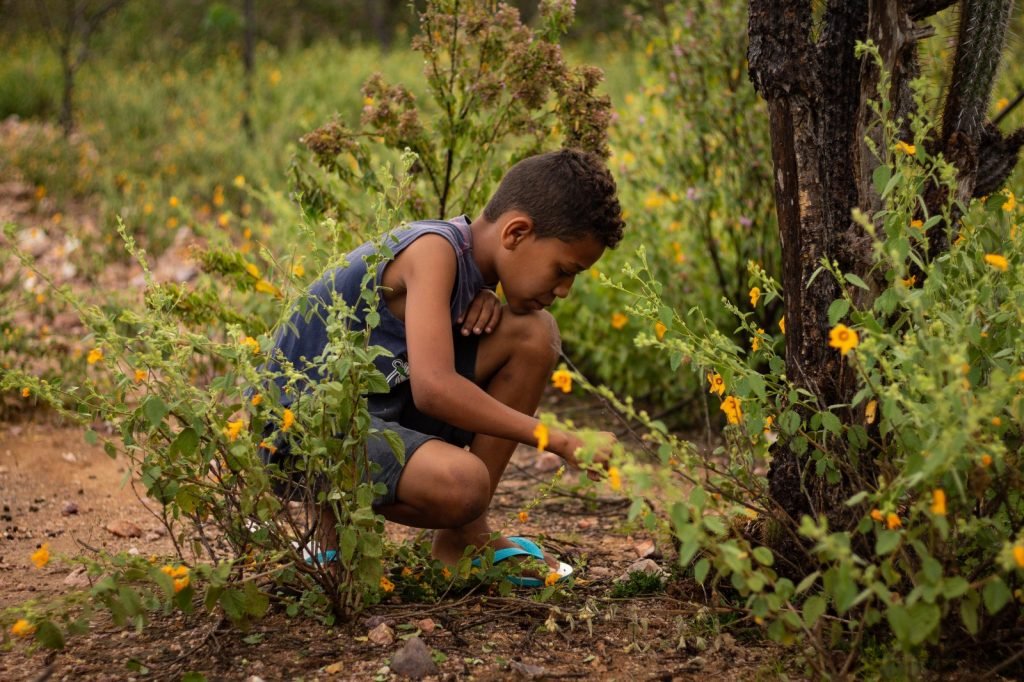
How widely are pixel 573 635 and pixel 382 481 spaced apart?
0.51 metres

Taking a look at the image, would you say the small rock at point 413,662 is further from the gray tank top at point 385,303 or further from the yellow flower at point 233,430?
the gray tank top at point 385,303

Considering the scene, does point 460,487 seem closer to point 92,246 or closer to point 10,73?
point 92,246

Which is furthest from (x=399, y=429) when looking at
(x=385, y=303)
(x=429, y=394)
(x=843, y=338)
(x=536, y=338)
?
(x=843, y=338)

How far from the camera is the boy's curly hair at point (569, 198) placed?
92.0 inches

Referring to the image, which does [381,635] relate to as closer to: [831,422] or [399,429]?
[399,429]

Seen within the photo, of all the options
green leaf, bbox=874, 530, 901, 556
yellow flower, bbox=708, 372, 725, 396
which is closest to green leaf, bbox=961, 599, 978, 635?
green leaf, bbox=874, 530, 901, 556

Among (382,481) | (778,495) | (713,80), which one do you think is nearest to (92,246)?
(713,80)

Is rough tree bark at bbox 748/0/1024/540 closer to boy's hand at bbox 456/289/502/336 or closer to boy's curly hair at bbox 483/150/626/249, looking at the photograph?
boy's curly hair at bbox 483/150/626/249

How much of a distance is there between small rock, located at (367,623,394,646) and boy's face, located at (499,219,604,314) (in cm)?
80

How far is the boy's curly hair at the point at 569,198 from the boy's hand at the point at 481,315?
0.21 meters

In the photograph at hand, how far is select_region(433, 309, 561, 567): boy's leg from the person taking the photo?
98.7 inches

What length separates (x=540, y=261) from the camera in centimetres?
238

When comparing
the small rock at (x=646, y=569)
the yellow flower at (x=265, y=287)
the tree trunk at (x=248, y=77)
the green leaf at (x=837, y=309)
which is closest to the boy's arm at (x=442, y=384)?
the small rock at (x=646, y=569)

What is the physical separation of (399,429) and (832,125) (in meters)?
1.10
